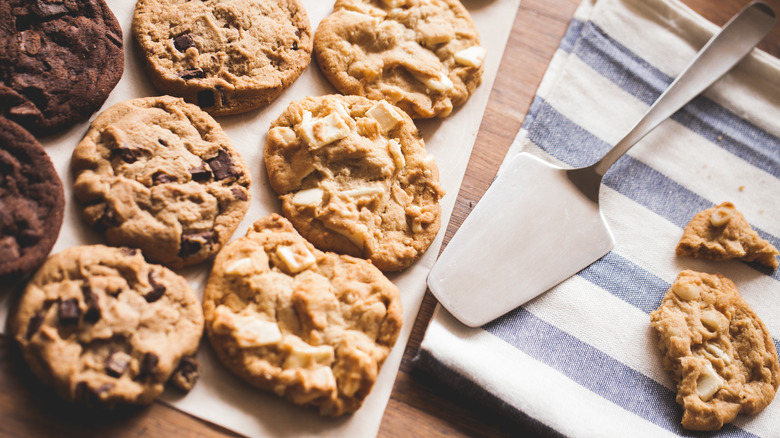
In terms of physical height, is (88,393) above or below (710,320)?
below

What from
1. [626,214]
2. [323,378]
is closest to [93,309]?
[323,378]

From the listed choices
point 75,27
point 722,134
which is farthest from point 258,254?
point 722,134

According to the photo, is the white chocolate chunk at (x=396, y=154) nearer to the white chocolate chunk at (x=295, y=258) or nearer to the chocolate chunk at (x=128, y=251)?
the white chocolate chunk at (x=295, y=258)

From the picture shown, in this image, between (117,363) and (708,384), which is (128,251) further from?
(708,384)

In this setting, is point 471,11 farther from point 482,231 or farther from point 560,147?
point 482,231

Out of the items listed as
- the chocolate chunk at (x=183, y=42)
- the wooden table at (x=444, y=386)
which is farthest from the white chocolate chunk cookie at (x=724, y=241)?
the chocolate chunk at (x=183, y=42)

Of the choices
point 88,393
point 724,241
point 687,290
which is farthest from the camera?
point 724,241

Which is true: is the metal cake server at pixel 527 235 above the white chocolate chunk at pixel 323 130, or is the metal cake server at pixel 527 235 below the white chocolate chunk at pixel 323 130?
below
